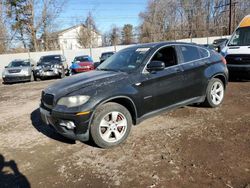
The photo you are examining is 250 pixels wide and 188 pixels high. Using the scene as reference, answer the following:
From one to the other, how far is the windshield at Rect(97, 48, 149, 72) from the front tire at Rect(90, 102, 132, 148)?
90cm

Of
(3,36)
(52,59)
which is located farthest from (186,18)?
(52,59)

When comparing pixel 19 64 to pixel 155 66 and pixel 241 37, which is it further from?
pixel 155 66

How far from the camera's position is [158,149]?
4059 millimetres

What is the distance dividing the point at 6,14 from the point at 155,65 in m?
31.9

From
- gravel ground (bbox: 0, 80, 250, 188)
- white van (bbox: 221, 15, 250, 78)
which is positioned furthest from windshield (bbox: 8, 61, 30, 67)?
white van (bbox: 221, 15, 250, 78)

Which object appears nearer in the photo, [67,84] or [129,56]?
[67,84]

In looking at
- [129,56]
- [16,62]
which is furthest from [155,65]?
[16,62]

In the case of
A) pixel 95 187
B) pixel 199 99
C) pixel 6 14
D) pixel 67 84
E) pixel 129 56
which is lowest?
pixel 95 187

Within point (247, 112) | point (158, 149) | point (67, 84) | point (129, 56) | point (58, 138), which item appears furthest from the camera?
point (247, 112)

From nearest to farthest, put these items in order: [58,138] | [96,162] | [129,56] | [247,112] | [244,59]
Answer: [96,162] < [58,138] < [129,56] < [247,112] < [244,59]

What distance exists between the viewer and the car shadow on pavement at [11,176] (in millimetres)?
3324

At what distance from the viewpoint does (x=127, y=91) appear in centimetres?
426

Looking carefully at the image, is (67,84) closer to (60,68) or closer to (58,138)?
(58,138)

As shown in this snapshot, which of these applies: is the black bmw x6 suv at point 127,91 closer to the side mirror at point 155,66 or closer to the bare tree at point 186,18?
the side mirror at point 155,66
